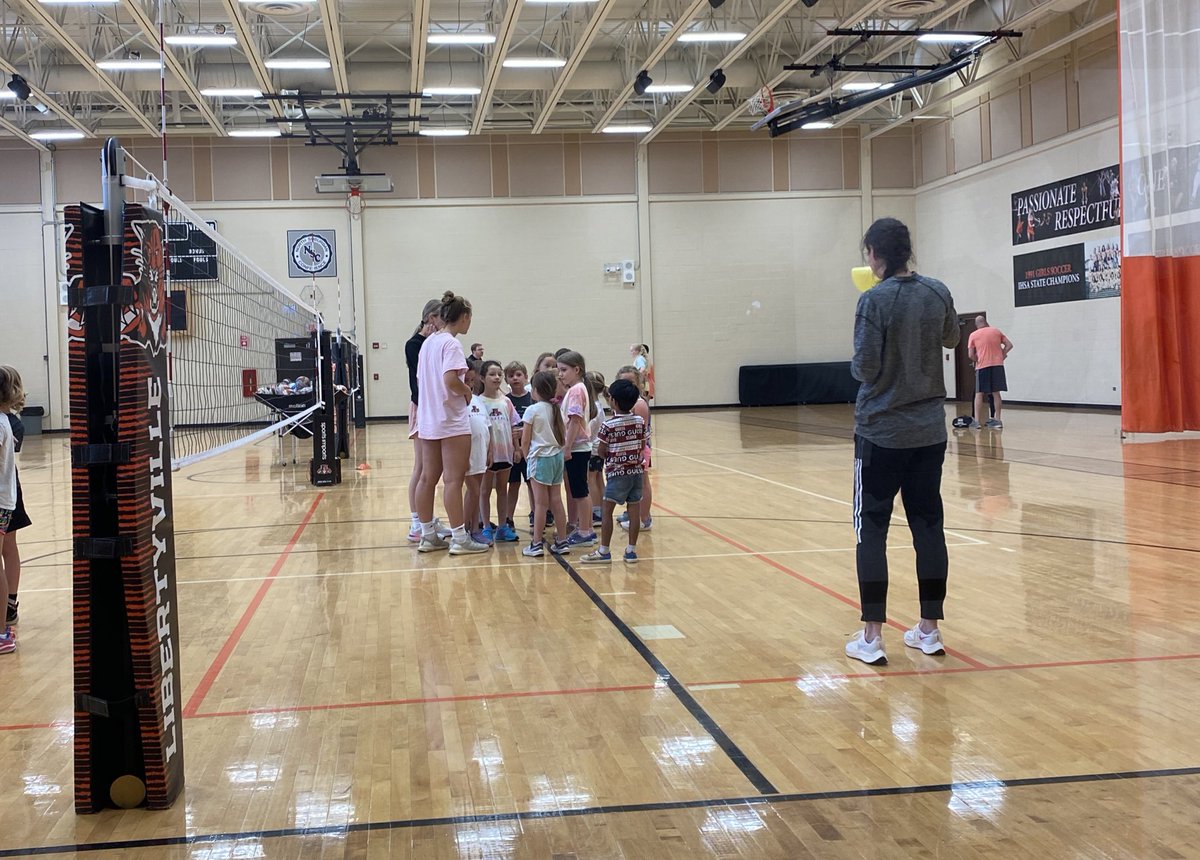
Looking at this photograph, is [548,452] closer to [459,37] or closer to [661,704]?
[661,704]

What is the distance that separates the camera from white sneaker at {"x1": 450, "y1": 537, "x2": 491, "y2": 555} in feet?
22.5

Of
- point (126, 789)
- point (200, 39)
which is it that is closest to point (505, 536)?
point (126, 789)

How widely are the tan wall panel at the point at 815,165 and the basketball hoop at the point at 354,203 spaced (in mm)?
9917

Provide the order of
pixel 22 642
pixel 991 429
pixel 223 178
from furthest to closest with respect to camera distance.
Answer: pixel 223 178 < pixel 991 429 < pixel 22 642

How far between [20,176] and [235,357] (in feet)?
23.5

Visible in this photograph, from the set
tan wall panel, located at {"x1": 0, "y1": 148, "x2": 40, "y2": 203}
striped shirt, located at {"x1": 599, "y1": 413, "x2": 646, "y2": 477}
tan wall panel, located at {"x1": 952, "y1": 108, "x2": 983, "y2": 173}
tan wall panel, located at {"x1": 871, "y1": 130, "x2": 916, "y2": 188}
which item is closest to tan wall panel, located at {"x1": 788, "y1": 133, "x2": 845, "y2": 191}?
tan wall panel, located at {"x1": 871, "y1": 130, "x2": 916, "y2": 188}

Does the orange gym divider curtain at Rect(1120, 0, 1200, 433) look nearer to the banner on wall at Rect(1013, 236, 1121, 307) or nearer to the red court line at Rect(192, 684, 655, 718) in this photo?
the banner on wall at Rect(1013, 236, 1121, 307)

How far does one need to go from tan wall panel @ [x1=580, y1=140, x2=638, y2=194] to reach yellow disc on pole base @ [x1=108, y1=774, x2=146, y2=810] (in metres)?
22.2

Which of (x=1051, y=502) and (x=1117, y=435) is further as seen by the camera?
(x=1117, y=435)

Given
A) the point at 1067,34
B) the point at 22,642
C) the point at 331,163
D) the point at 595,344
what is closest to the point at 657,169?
the point at 595,344

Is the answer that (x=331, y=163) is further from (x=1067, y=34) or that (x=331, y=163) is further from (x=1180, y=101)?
(x=1180, y=101)

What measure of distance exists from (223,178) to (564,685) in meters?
21.7

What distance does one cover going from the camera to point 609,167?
24125 millimetres

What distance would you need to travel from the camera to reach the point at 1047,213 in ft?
63.8
